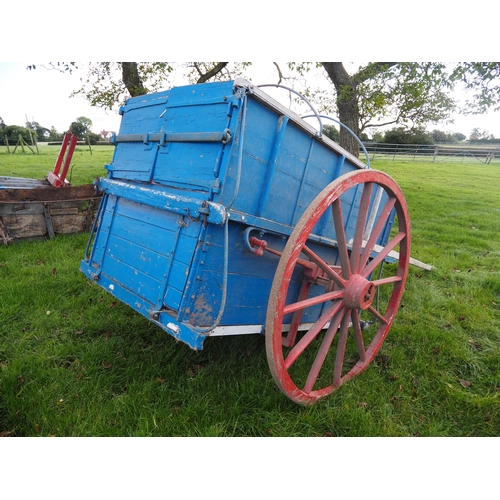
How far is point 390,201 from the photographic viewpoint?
8.57 feet

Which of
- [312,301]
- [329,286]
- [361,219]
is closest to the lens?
[312,301]

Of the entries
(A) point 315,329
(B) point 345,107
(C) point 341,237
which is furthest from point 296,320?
(B) point 345,107

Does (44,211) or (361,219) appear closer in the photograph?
(361,219)

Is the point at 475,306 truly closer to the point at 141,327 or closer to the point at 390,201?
the point at 390,201

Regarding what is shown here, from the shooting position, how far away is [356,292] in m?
2.29

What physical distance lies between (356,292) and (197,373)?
137cm

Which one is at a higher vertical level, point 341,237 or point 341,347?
point 341,237

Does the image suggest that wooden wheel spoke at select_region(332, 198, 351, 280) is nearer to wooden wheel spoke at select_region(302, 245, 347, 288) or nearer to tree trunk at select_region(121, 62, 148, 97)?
wooden wheel spoke at select_region(302, 245, 347, 288)

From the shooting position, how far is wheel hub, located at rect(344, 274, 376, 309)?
7.52ft

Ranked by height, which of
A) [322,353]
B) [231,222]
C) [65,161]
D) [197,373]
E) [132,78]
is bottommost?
[197,373]

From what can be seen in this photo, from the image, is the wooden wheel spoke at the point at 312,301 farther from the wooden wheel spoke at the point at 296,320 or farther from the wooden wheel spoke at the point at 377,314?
the wooden wheel spoke at the point at 377,314

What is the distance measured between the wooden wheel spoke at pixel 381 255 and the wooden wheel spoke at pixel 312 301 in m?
0.37

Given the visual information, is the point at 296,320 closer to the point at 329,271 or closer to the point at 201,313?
the point at 329,271

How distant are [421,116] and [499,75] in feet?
6.90
